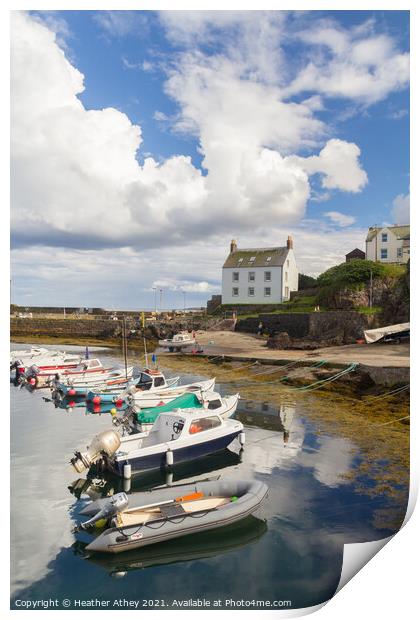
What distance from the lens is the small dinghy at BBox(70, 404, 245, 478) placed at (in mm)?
10719

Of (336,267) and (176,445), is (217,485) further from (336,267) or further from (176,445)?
(336,267)

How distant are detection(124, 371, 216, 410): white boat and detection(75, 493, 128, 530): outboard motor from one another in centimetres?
676

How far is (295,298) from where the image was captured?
41406mm

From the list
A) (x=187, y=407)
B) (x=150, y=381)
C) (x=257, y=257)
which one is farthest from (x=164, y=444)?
(x=257, y=257)

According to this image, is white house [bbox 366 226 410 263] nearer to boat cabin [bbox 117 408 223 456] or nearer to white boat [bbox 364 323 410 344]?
white boat [bbox 364 323 410 344]

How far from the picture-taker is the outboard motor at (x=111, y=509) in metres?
7.96

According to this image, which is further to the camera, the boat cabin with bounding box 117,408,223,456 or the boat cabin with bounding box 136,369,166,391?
the boat cabin with bounding box 136,369,166,391

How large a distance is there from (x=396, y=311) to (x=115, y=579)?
2494cm

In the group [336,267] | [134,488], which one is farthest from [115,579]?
[336,267]

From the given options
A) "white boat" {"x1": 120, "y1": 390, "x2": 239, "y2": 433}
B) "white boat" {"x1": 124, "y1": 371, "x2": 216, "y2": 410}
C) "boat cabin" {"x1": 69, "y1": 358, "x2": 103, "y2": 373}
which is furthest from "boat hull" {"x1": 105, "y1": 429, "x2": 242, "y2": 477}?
"boat cabin" {"x1": 69, "y1": 358, "x2": 103, "y2": 373}

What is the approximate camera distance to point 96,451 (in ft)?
35.0

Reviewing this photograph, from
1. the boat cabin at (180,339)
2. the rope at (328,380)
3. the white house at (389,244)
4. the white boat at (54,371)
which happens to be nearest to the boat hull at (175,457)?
the rope at (328,380)

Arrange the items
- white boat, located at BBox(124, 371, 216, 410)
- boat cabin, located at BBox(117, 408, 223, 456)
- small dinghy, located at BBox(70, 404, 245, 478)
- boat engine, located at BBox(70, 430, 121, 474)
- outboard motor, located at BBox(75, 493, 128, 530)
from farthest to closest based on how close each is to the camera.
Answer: white boat, located at BBox(124, 371, 216, 410), boat cabin, located at BBox(117, 408, 223, 456), small dinghy, located at BBox(70, 404, 245, 478), boat engine, located at BBox(70, 430, 121, 474), outboard motor, located at BBox(75, 493, 128, 530)

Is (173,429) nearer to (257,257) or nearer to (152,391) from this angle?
(152,391)
